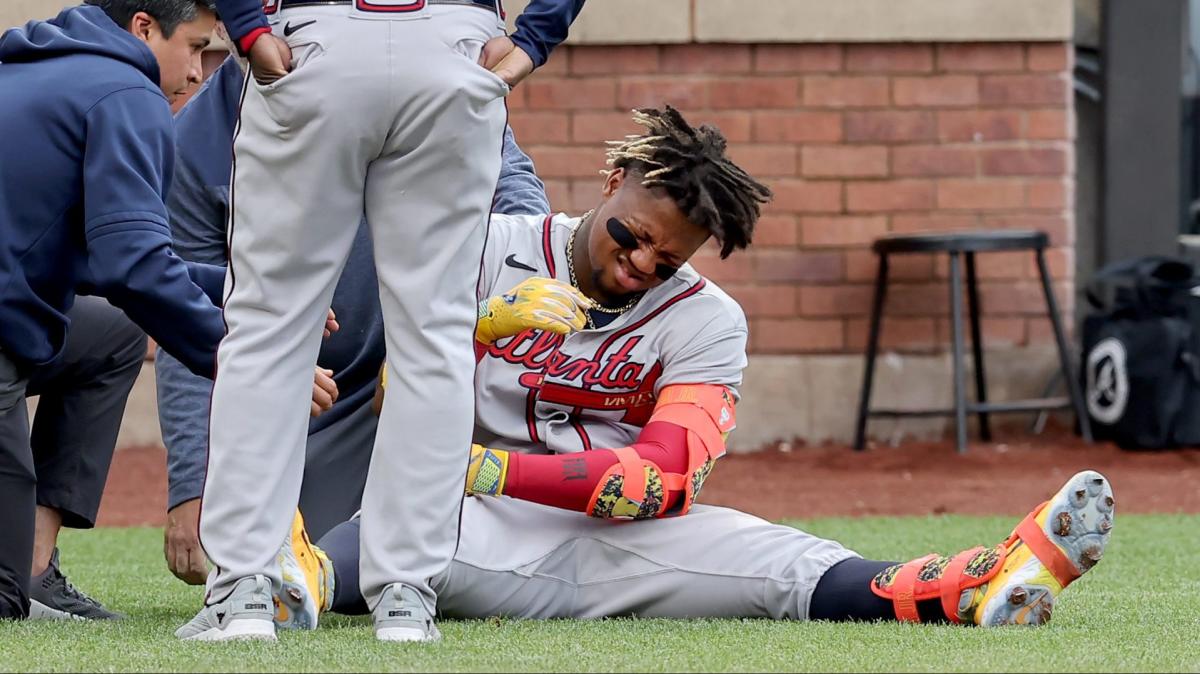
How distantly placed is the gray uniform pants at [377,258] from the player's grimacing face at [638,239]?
516mm

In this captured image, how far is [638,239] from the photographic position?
2994 millimetres

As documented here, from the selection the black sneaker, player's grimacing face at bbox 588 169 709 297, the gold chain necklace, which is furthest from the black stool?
the black sneaker

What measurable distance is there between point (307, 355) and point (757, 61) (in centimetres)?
472

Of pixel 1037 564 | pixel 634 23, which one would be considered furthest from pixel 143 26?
pixel 634 23

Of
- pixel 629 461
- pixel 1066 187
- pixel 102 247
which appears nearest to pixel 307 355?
pixel 102 247

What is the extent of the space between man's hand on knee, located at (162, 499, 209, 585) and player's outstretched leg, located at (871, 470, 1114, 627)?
133cm

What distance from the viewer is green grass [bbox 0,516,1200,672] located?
227cm

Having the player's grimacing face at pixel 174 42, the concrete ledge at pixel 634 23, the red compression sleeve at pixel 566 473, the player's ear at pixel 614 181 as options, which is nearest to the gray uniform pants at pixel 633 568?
the red compression sleeve at pixel 566 473

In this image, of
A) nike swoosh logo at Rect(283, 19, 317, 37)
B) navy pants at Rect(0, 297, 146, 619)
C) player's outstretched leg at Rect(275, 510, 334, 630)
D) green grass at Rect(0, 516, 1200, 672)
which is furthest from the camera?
navy pants at Rect(0, 297, 146, 619)

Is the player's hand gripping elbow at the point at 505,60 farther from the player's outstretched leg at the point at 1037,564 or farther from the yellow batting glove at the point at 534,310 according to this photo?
the player's outstretched leg at the point at 1037,564

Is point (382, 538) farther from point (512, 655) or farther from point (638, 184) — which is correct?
point (638, 184)

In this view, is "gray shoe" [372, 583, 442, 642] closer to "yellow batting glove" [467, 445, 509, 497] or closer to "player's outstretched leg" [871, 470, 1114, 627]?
"yellow batting glove" [467, 445, 509, 497]

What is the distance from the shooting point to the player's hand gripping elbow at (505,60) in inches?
98.0

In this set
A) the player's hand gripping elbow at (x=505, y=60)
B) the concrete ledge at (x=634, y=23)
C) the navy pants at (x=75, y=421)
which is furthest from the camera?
the concrete ledge at (x=634, y=23)
